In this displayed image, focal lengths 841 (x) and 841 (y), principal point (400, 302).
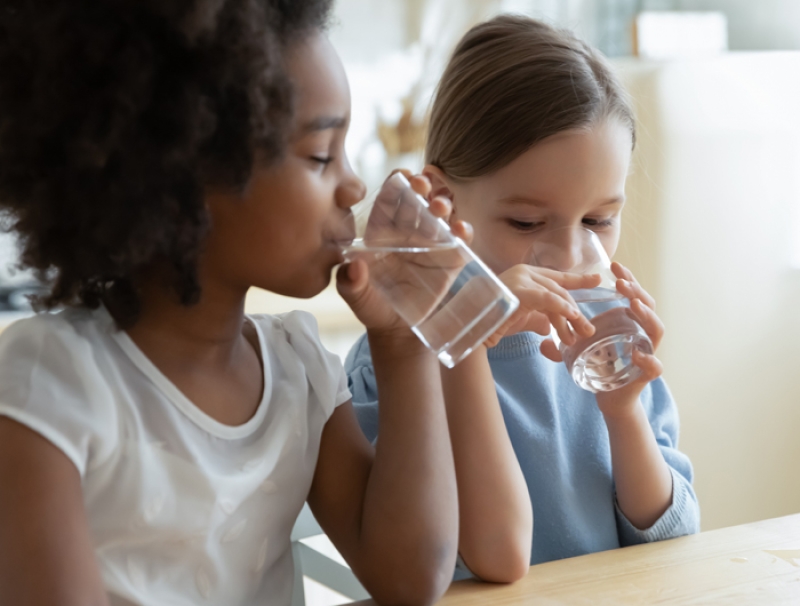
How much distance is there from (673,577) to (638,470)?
0.78ft

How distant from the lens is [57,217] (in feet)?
2.30

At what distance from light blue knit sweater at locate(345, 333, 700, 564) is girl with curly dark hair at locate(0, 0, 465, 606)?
25cm

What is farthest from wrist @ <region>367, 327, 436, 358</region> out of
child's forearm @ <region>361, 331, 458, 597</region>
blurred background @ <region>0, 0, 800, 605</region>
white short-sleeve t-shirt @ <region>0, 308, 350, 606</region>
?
blurred background @ <region>0, 0, 800, 605</region>

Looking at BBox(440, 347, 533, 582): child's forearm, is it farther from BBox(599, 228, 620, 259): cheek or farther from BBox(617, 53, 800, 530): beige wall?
BBox(617, 53, 800, 530): beige wall

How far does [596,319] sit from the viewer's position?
955 millimetres

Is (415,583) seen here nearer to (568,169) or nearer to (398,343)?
(398,343)

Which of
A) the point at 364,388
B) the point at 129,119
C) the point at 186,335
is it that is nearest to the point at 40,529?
the point at 186,335

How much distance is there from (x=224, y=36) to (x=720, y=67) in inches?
64.9

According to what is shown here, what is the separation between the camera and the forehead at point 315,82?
749mm

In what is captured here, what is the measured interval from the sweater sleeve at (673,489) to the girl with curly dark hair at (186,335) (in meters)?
0.35

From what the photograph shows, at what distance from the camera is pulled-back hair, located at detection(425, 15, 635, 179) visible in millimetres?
1103

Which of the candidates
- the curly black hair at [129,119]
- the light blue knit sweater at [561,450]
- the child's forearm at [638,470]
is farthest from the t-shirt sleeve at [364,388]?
the curly black hair at [129,119]

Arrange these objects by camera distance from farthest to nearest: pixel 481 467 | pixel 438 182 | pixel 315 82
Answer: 1. pixel 438 182
2. pixel 481 467
3. pixel 315 82

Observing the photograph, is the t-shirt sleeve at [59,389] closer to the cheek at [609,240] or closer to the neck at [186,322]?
the neck at [186,322]
